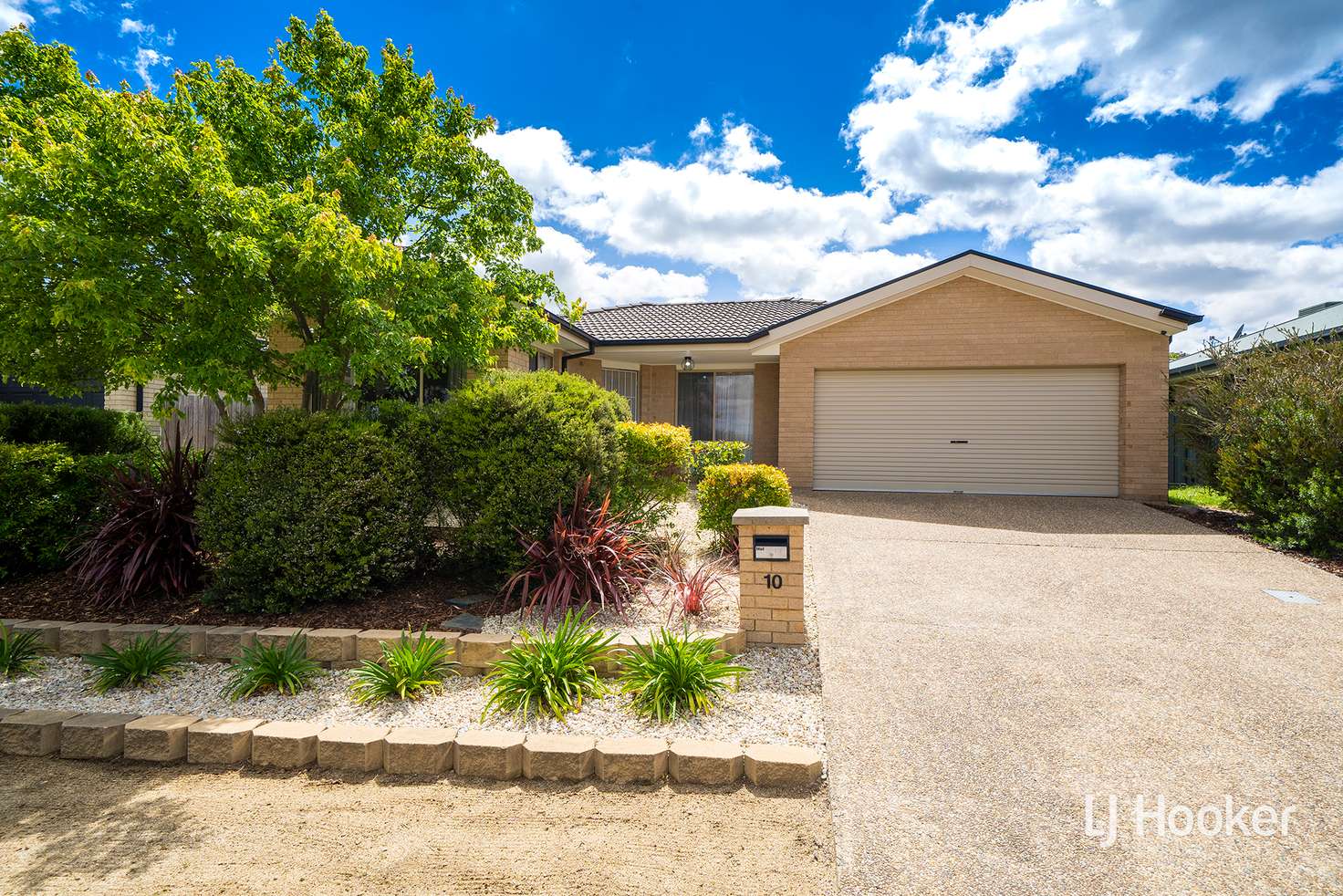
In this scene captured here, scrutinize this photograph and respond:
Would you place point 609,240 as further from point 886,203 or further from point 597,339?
point 886,203

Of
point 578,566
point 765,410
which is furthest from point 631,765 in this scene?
point 765,410

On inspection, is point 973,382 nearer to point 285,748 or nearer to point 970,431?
point 970,431

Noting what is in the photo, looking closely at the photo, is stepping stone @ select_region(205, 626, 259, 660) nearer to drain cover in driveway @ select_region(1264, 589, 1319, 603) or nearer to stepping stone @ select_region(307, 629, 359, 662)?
stepping stone @ select_region(307, 629, 359, 662)

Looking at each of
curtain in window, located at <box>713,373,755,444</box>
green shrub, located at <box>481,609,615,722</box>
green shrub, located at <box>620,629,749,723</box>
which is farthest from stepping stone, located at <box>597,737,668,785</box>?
curtain in window, located at <box>713,373,755,444</box>

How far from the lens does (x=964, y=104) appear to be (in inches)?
339

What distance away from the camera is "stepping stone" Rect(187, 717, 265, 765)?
325 cm

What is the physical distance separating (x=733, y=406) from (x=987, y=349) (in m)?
5.82

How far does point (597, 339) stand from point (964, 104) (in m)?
8.10

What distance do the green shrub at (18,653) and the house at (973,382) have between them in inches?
276

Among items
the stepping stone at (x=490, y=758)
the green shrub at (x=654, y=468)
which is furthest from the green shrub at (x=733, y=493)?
the stepping stone at (x=490, y=758)

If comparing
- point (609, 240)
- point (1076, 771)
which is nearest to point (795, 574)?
point (1076, 771)

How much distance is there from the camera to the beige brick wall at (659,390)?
50.4ft

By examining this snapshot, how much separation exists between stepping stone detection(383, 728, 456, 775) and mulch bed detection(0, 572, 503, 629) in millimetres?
1386

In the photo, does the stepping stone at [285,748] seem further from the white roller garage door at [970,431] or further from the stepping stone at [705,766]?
the white roller garage door at [970,431]
